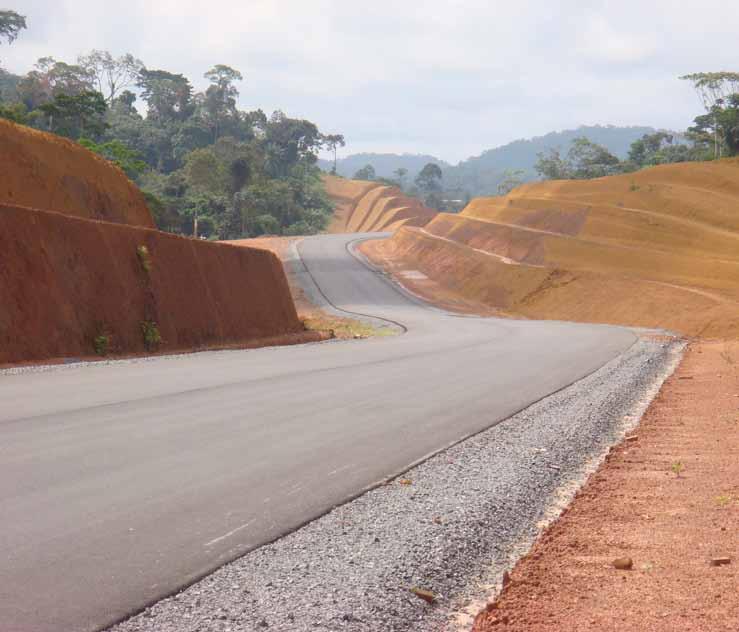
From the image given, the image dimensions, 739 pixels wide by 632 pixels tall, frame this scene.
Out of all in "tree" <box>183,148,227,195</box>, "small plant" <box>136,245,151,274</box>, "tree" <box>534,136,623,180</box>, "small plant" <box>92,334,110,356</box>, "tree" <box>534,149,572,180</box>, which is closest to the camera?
"small plant" <box>92,334,110,356</box>

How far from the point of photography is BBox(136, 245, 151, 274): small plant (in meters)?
24.8

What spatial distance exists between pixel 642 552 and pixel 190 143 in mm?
146000

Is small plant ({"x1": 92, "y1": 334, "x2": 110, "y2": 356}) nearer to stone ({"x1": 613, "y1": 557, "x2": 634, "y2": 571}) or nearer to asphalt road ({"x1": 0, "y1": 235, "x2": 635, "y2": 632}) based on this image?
asphalt road ({"x1": 0, "y1": 235, "x2": 635, "y2": 632})

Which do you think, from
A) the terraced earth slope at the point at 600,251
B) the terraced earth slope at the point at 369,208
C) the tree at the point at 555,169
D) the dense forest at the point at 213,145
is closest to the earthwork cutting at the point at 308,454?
the terraced earth slope at the point at 600,251

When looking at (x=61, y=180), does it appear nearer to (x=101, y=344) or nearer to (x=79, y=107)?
(x=101, y=344)

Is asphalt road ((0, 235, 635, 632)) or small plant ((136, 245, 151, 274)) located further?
small plant ((136, 245, 151, 274))

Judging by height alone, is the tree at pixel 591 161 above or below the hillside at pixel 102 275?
above

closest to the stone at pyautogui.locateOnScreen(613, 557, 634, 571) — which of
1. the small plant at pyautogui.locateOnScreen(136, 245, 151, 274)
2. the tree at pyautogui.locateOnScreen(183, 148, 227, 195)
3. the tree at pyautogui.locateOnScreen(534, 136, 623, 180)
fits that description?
the small plant at pyautogui.locateOnScreen(136, 245, 151, 274)

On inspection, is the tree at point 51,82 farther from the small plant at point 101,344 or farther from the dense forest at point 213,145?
the small plant at point 101,344

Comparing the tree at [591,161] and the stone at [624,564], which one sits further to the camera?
the tree at [591,161]

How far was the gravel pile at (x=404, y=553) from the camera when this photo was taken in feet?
15.7

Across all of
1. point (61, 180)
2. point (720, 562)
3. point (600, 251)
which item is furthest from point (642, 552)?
point (600, 251)

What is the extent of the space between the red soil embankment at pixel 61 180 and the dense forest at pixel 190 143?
2534 cm

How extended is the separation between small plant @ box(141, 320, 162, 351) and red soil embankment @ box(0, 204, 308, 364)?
0.18 meters
